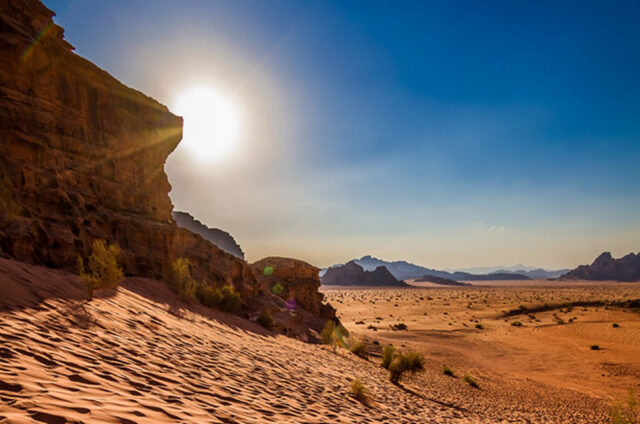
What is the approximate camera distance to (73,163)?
11.6 m

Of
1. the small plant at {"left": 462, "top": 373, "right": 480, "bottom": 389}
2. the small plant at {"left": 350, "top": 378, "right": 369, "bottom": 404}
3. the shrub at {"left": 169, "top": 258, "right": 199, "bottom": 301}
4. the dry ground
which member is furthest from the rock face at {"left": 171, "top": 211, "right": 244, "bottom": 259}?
the small plant at {"left": 350, "top": 378, "right": 369, "bottom": 404}

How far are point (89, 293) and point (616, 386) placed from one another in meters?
20.0

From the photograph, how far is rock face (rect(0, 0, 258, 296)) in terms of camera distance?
9.00 metres

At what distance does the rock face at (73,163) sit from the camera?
900cm

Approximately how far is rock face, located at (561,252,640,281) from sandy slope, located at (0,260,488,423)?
18565cm

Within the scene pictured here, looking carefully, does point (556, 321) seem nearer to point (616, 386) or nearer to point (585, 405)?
point (616, 386)

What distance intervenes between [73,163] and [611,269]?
200m

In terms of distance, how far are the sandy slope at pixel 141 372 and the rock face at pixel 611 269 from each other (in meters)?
186

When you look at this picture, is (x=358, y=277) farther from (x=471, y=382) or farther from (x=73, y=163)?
(x=73, y=163)

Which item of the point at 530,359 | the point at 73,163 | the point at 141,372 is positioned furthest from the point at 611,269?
the point at 73,163

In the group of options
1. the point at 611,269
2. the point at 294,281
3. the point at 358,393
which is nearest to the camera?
the point at 358,393

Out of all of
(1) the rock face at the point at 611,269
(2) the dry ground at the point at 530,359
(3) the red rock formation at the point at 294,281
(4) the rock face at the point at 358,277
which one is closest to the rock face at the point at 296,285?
(3) the red rock formation at the point at 294,281

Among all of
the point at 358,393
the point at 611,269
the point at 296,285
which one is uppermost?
the point at 296,285

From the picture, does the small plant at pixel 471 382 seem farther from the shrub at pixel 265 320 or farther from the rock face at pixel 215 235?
the rock face at pixel 215 235
